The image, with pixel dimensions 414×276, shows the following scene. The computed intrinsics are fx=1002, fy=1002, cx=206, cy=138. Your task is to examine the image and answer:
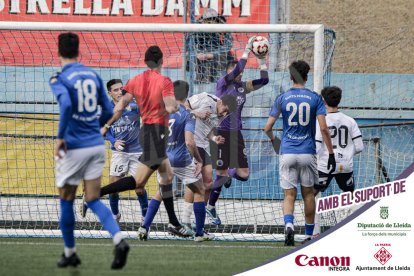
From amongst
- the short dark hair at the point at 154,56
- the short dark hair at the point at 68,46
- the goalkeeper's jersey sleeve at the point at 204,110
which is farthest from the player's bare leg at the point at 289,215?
the short dark hair at the point at 68,46

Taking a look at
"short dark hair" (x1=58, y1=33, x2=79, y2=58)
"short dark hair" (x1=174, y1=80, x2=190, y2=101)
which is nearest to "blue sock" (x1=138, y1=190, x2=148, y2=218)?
"short dark hair" (x1=174, y1=80, x2=190, y2=101)

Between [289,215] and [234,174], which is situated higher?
[234,174]

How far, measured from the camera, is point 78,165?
8.48 meters

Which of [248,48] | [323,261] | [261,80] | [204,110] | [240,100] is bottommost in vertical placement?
[323,261]

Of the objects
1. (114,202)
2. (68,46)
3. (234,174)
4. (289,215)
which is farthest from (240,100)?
(68,46)

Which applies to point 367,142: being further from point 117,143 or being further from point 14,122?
point 14,122

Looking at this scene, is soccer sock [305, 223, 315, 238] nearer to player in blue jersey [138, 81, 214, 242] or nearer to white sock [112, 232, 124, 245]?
player in blue jersey [138, 81, 214, 242]

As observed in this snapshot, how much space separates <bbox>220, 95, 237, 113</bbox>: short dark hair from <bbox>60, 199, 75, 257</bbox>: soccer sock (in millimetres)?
5155

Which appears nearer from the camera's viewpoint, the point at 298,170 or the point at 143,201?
the point at 298,170

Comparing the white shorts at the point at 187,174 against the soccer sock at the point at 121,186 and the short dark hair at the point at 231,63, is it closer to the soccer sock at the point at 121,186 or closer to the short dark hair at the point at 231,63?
the soccer sock at the point at 121,186

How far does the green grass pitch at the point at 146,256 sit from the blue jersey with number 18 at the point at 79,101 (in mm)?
1127

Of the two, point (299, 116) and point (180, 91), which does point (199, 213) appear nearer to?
point (180, 91)

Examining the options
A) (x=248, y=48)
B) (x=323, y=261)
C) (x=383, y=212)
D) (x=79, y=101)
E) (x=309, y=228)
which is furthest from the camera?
(x=248, y=48)

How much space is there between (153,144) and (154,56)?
3.32ft
